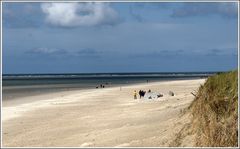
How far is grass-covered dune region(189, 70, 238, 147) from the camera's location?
11.7 m

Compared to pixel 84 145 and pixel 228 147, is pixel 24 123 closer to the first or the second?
pixel 84 145

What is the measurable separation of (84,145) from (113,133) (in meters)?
1.60

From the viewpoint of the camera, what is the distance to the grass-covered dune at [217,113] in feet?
38.3

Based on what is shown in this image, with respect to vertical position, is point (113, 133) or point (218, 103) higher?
point (218, 103)

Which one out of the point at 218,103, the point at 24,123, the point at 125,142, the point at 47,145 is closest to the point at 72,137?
the point at 47,145

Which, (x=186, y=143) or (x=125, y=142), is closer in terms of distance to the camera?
(x=186, y=143)

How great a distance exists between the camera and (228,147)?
36.6 ft

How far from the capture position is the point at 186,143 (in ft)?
41.2

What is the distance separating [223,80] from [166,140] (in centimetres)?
247

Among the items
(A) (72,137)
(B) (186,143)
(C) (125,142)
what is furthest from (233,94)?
(A) (72,137)

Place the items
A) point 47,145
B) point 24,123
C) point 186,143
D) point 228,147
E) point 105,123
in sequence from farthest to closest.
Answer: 1. point 24,123
2. point 105,123
3. point 47,145
4. point 186,143
5. point 228,147

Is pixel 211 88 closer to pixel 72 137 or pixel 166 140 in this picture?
pixel 166 140

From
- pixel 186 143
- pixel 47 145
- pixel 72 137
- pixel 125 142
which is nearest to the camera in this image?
pixel 186 143

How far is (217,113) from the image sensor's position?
12742mm
